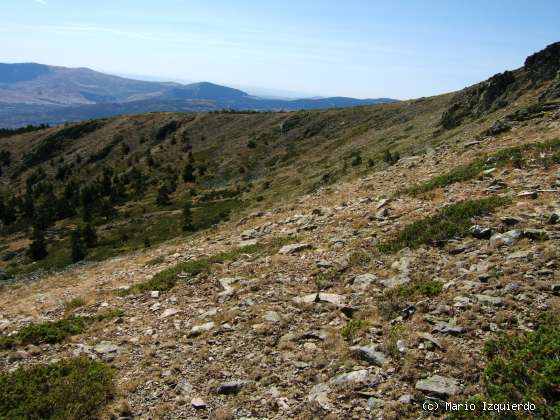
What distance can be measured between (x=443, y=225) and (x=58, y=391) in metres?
13.6

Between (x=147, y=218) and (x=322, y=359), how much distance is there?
43.0m

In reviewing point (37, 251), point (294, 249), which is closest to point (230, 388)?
point (294, 249)

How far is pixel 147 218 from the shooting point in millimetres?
50281

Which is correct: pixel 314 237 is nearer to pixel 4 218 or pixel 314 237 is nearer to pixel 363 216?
pixel 363 216

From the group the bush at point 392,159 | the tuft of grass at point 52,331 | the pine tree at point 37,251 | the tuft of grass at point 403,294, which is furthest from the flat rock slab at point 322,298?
the pine tree at point 37,251

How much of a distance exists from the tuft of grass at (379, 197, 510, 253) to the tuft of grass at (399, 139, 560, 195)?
4262 millimetres

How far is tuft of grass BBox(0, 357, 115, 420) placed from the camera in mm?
10211

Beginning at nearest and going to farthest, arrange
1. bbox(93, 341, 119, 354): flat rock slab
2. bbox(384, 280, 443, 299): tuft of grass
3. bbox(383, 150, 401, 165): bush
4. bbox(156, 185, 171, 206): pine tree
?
bbox(384, 280, 443, 299): tuft of grass
bbox(93, 341, 119, 354): flat rock slab
bbox(383, 150, 401, 165): bush
bbox(156, 185, 171, 206): pine tree

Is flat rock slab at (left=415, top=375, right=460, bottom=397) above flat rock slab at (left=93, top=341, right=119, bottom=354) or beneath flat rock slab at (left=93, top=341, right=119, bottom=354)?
above

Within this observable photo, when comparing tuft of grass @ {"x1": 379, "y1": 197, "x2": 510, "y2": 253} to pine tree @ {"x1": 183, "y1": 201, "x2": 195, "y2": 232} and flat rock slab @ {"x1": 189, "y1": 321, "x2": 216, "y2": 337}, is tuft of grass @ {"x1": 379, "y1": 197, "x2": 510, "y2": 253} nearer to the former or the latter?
flat rock slab @ {"x1": 189, "y1": 321, "x2": 216, "y2": 337}

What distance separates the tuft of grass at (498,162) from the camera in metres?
20.9

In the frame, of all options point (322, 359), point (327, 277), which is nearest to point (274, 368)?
point (322, 359)

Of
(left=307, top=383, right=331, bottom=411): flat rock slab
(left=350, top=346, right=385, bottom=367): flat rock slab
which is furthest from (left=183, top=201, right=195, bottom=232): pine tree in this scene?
(left=307, top=383, right=331, bottom=411): flat rock slab

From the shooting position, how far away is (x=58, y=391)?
10812mm
